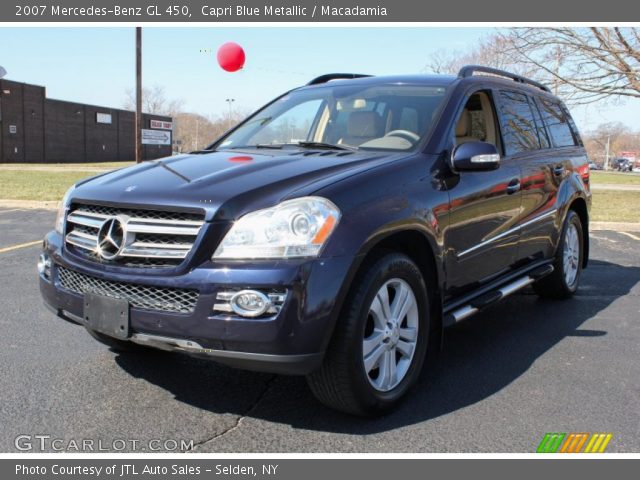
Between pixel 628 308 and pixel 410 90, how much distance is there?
305cm

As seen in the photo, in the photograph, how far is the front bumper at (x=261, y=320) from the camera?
269 centimetres

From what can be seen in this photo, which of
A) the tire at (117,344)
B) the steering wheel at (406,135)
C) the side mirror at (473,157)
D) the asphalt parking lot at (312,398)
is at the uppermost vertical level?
the steering wheel at (406,135)

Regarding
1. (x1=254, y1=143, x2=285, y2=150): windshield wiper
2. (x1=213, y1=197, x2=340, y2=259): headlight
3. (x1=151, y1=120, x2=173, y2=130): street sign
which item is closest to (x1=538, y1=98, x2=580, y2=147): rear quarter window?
(x1=254, y1=143, x2=285, y2=150): windshield wiper

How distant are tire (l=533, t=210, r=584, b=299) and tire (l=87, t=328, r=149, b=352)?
12.0 ft

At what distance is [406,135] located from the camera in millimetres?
3914

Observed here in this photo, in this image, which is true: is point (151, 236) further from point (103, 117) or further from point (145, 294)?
point (103, 117)

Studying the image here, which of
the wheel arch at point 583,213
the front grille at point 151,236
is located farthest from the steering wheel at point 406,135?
the wheel arch at point 583,213

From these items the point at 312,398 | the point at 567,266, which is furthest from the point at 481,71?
the point at 312,398

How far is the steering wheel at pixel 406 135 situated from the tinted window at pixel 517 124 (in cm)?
99

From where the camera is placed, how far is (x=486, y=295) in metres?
4.15

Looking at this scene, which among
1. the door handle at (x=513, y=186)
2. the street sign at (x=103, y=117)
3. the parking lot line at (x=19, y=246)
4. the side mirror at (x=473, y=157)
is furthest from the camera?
the street sign at (x=103, y=117)

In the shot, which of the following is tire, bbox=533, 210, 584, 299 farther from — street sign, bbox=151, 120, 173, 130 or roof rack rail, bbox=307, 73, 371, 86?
street sign, bbox=151, 120, 173, 130

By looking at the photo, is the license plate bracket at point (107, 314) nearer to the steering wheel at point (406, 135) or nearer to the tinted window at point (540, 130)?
the steering wheel at point (406, 135)
